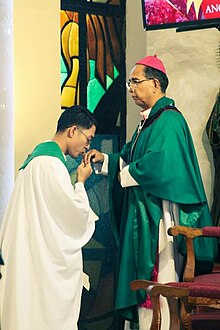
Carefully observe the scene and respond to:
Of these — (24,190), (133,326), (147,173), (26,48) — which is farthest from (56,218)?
(26,48)

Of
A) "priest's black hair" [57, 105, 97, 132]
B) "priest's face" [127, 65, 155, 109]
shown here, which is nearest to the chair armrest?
"priest's black hair" [57, 105, 97, 132]

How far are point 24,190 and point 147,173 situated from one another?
2.98 ft

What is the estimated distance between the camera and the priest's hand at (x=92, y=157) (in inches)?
275

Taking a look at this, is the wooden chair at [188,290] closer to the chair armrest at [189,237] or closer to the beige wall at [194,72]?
the chair armrest at [189,237]

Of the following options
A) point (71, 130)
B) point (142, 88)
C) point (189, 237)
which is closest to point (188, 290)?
point (189, 237)

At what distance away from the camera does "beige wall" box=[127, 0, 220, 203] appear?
7.96m

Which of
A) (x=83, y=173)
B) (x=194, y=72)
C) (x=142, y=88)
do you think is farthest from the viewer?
(x=194, y=72)

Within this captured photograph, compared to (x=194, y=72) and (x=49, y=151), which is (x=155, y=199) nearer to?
(x=49, y=151)

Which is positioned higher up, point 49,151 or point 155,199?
point 49,151

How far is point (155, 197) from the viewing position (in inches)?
272

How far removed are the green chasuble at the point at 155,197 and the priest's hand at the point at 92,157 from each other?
23cm

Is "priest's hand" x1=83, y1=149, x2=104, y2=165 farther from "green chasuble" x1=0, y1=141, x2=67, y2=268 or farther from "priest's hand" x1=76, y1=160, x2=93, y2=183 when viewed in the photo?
"green chasuble" x1=0, y1=141, x2=67, y2=268

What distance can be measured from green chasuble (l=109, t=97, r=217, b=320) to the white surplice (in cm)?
58

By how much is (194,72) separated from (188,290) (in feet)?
8.43
